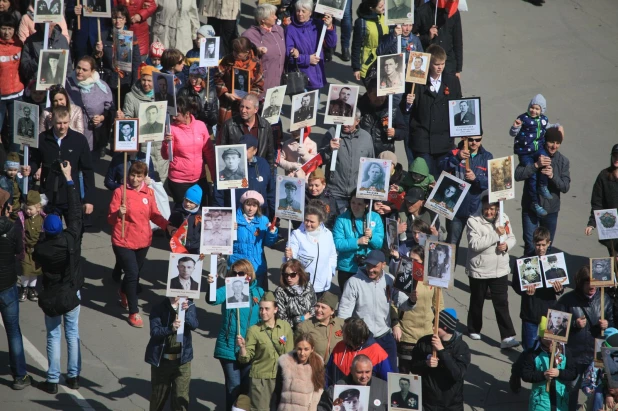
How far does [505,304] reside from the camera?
1259 centimetres

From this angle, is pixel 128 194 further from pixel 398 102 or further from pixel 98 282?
pixel 398 102

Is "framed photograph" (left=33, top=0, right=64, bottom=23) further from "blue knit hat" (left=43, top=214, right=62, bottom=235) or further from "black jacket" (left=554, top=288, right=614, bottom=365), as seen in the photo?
"black jacket" (left=554, top=288, right=614, bottom=365)

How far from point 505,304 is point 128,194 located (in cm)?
454

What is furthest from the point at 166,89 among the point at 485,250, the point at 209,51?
the point at 485,250

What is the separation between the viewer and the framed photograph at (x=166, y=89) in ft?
44.1

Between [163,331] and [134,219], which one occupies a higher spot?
[134,219]

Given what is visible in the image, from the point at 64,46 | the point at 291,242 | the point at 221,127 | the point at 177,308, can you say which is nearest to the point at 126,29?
the point at 64,46

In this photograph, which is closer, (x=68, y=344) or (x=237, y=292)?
(x=237, y=292)

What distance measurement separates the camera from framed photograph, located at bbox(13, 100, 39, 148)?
41.7 feet

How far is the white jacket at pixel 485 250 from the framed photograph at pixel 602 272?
4.45ft

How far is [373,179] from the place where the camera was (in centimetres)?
1234

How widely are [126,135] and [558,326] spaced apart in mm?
5373

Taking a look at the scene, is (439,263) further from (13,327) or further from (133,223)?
(13,327)

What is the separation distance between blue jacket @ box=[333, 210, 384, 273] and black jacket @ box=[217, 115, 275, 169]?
1.57 metres
